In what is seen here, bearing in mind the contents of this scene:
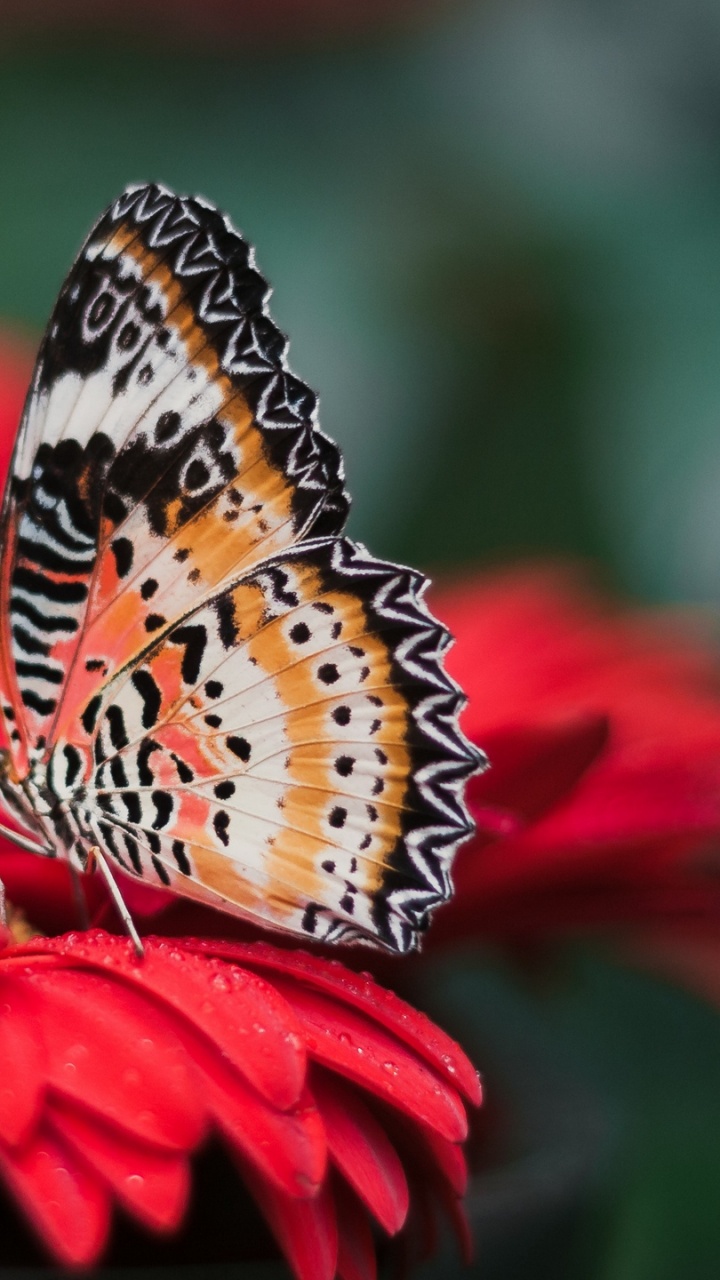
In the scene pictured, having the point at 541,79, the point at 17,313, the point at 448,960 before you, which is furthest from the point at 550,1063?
the point at 541,79

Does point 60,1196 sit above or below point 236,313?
below

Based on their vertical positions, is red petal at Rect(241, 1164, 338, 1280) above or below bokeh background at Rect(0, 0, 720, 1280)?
below

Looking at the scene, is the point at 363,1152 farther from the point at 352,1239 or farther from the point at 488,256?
the point at 488,256

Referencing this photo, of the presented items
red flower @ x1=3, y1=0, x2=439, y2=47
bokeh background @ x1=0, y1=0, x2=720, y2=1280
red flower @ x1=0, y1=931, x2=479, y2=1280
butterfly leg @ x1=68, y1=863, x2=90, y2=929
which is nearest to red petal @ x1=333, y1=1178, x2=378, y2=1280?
red flower @ x1=0, y1=931, x2=479, y2=1280

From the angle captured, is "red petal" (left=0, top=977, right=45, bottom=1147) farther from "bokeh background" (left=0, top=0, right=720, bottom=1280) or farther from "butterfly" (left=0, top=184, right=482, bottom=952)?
"bokeh background" (left=0, top=0, right=720, bottom=1280)

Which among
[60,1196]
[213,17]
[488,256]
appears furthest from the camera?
[213,17]

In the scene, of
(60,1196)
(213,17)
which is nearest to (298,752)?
(60,1196)
